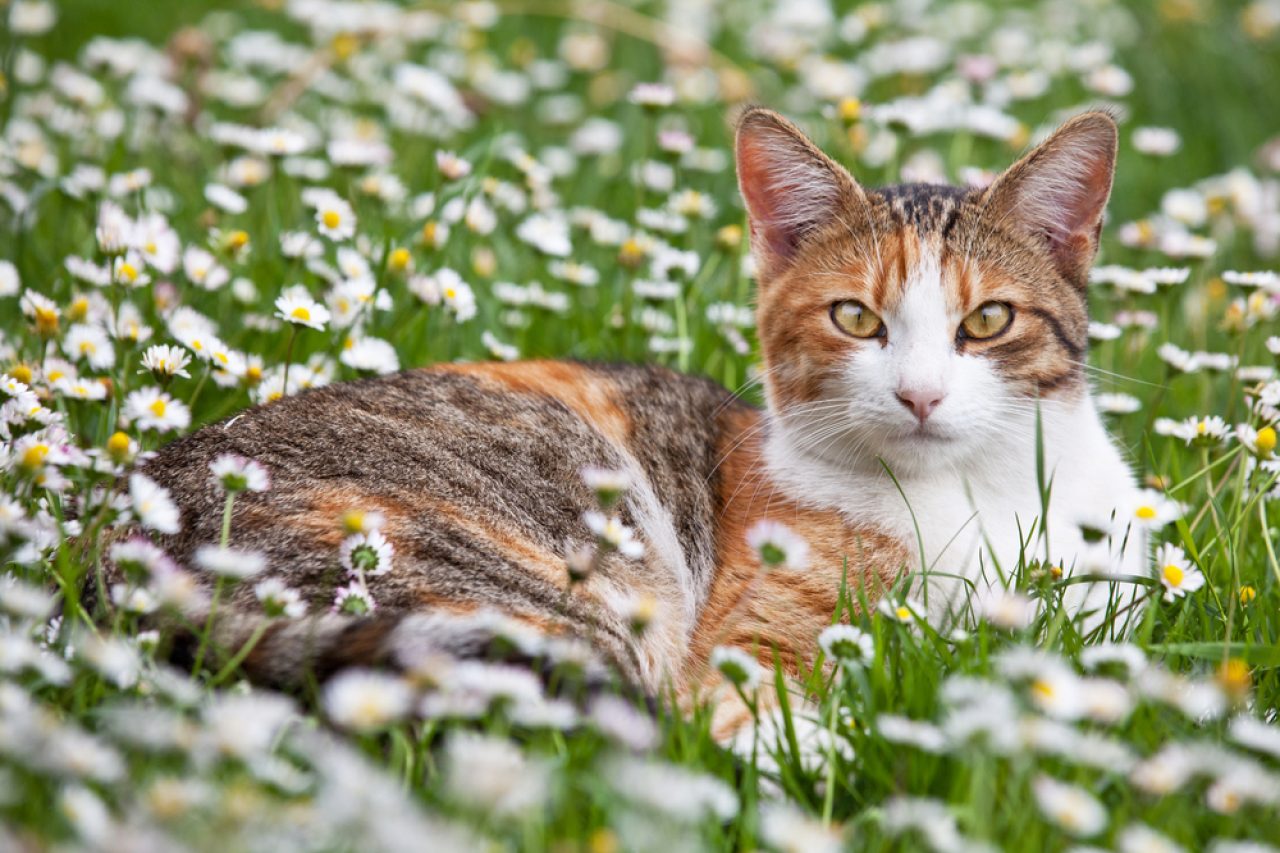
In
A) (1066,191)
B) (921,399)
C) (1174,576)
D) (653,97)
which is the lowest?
(1174,576)

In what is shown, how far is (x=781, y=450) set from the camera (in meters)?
3.34

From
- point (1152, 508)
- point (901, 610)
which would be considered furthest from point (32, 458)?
point (1152, 508)

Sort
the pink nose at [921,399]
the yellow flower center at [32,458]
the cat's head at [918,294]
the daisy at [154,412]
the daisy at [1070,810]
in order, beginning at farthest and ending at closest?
the cat's head at [918,294]
the pink nose at [921,399]
the daisy at [154,412]
the yellow flower center at [32,458]
the daisy at [1070,810]

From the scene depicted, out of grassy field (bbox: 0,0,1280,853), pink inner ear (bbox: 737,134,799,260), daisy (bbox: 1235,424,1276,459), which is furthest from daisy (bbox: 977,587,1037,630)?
pink inner ear (bbox: 737,134,799,260)

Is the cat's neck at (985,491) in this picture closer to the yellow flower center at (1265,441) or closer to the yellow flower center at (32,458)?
the yellow flower center at (1265,441)

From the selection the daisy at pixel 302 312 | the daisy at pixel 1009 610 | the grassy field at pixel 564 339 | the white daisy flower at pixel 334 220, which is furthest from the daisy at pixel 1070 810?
the white daisy flower at pixel 334 220

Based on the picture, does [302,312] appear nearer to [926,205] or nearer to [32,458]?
[32,458]

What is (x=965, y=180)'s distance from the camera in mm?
4473

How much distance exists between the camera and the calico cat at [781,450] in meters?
2.71

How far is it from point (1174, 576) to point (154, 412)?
7.32 ft

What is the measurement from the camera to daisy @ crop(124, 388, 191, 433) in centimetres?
277

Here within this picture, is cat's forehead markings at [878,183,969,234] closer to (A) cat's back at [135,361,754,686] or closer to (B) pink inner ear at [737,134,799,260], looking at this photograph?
(B) pink inner ear at [737,134,799,260]

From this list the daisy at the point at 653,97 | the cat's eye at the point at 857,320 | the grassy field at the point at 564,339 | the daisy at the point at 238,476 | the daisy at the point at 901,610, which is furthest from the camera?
the daisy at the point at 653,97

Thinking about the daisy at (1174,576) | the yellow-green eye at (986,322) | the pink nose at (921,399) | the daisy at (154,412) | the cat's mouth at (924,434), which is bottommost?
the daisy at (154,412)
